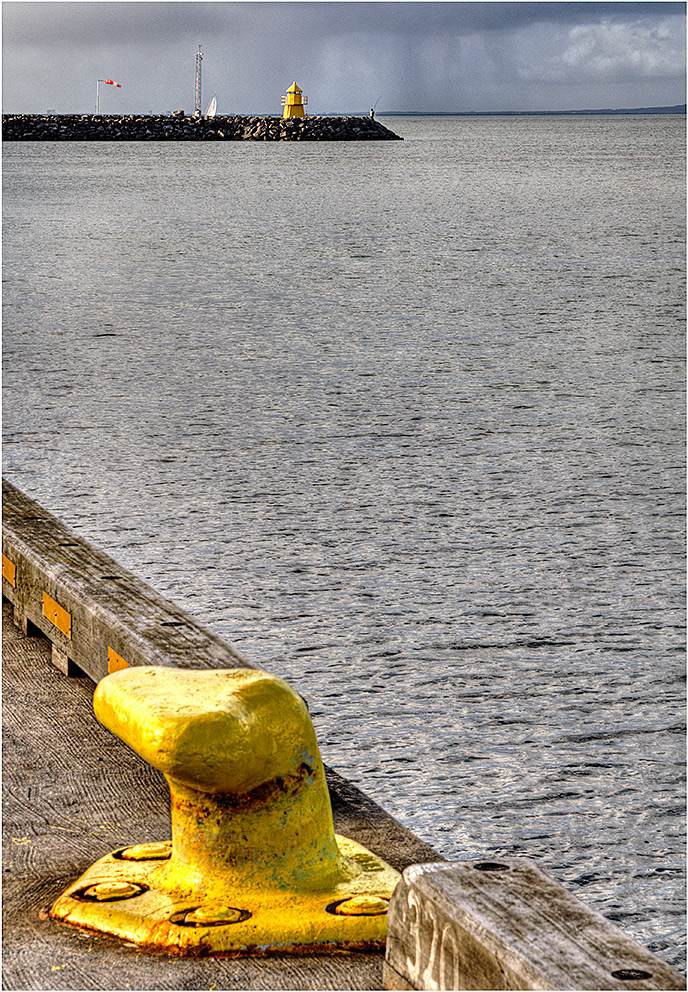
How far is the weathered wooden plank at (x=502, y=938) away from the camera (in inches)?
55.7

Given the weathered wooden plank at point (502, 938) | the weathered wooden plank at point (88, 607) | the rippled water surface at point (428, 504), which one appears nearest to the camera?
the weathered wooden plank at point (502, 938)

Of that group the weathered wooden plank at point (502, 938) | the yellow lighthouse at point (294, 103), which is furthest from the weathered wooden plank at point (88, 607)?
the yellow lighthouse at point (294, 103)

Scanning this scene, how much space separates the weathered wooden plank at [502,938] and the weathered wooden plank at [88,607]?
3.15 ft

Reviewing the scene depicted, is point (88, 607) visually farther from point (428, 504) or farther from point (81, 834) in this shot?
point (428, 504)

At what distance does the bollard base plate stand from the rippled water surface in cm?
76

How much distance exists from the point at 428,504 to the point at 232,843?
132 inches

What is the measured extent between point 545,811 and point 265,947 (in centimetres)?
120

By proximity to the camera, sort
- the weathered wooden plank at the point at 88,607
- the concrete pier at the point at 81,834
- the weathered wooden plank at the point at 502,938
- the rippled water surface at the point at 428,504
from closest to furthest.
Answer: the weathered wooden plank at the point at 502,938
the concrete pier at the point at 81,834
the weathered wooden plank at the point at 88,607
the rippled water surface at the point at 428,504

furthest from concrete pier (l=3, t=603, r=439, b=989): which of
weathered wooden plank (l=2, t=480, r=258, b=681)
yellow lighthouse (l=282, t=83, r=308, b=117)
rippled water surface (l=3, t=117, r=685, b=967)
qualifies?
yellow lighthouse (l=282, t=83, r=308, b=117)

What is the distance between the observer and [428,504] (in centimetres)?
534

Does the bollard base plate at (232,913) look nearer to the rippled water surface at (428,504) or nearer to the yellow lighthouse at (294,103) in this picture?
the rippled water surface at (428,504)

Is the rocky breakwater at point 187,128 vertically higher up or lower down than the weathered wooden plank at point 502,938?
higher up

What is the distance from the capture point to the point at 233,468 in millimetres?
5938

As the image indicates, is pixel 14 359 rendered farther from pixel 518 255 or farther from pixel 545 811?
pixel 518 255
